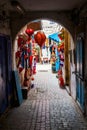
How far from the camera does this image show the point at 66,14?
9742mm

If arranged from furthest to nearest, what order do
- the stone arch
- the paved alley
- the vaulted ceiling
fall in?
the stone arch → the vaulted ceiling → the paved alley

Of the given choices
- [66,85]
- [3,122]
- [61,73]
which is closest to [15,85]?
[3,122]

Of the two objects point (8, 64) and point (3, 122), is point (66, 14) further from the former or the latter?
point (3, 122)

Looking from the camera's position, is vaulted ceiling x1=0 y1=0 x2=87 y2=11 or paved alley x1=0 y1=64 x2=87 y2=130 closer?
paved alley x1=0 y1=64 x2=87 y2=130

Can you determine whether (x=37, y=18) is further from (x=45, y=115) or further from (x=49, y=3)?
(x=45, y=115)

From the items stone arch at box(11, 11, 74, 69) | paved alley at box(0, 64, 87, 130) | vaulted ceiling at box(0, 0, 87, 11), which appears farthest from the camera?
stone arch at box(11, 11, 74, 69)

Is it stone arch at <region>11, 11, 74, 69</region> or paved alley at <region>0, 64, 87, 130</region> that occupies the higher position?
stone arch at <region>11, 11, 74, 69</region>

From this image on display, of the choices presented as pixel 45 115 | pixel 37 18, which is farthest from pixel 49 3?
pixel 45 115

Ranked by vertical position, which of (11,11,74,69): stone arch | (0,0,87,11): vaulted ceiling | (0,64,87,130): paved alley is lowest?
(0,64,87,130): paved alley

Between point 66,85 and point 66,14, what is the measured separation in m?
4.52

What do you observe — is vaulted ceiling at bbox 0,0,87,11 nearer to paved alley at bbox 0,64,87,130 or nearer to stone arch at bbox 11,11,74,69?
stone arch at bbox 11,11,74,69

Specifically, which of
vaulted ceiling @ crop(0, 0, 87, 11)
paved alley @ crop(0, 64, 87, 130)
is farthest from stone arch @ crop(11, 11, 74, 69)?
paved alley @ crop(0, 64, 87, 130)

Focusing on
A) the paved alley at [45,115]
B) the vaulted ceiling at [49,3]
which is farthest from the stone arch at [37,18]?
the paved alley at [45,115]

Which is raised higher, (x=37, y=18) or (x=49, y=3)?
(x=49, y=3)
